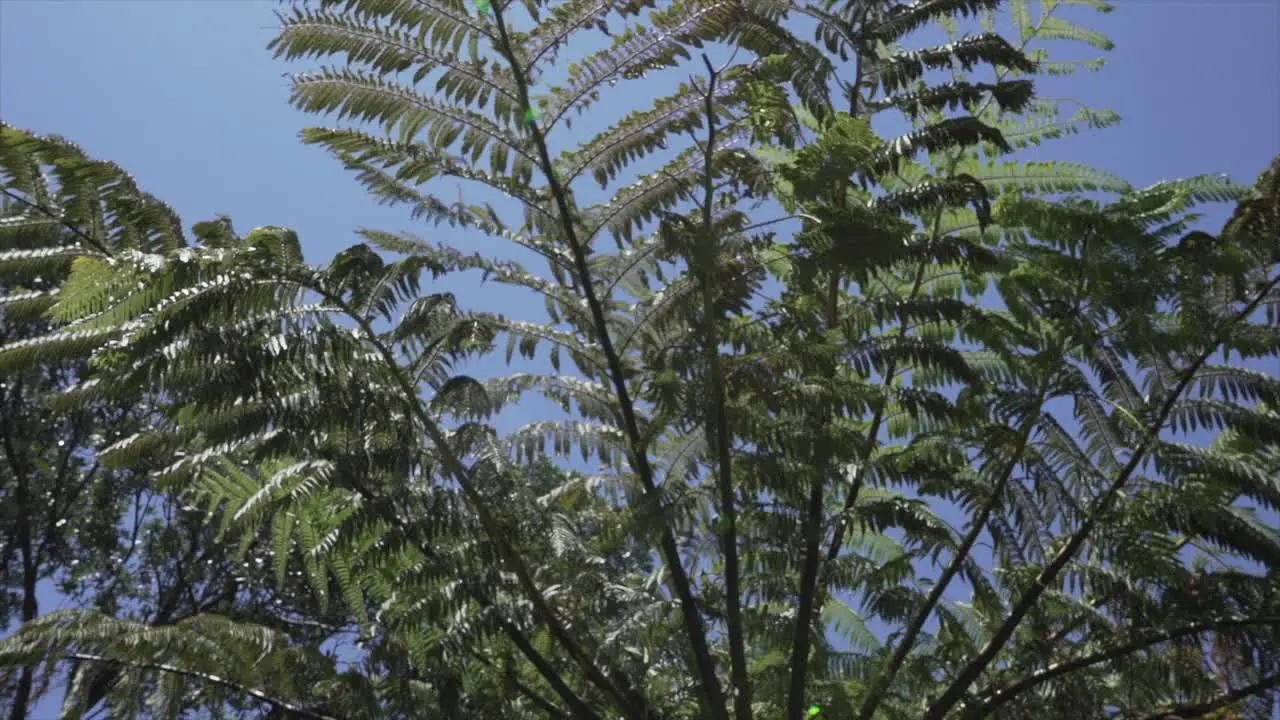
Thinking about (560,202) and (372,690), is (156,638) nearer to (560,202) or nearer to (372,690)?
(372,690)

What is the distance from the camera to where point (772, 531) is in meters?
3.77

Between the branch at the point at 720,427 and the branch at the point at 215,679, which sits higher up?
the branch at the point at 720,427

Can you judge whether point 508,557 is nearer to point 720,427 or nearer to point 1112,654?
point 720,427

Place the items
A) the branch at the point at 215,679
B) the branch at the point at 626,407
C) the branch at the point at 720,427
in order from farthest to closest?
1. the branch at the point at 215,679
2. the branch at the point at 626,407
3. the branch at the point at 720,427

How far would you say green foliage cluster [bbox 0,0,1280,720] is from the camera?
345 centimetres

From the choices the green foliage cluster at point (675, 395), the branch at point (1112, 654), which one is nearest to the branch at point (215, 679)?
the green foliage cluster at point (675, 395)

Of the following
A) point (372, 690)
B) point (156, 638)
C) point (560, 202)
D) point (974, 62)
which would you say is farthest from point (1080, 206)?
point (156, 638)

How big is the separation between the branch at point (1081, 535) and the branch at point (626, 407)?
686 millimetres

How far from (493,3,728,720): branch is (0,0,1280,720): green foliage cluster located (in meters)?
0.01

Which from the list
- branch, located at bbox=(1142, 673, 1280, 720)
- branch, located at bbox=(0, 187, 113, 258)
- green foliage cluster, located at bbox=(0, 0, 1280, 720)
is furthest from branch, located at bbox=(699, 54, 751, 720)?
branch, located at bbox=(0, 187, 113, 258)

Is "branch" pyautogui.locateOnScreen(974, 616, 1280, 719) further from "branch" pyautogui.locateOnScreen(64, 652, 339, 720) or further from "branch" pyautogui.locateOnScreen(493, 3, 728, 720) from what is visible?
"branch" pyautogui.locateOnScreen(64, 652, 339, 720)

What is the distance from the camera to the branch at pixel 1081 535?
3568 millimetres

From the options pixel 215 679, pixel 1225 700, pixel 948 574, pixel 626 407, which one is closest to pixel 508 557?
pixel 626 407

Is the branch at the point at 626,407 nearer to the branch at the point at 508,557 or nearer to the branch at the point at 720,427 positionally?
the branch at the point at 720,427
